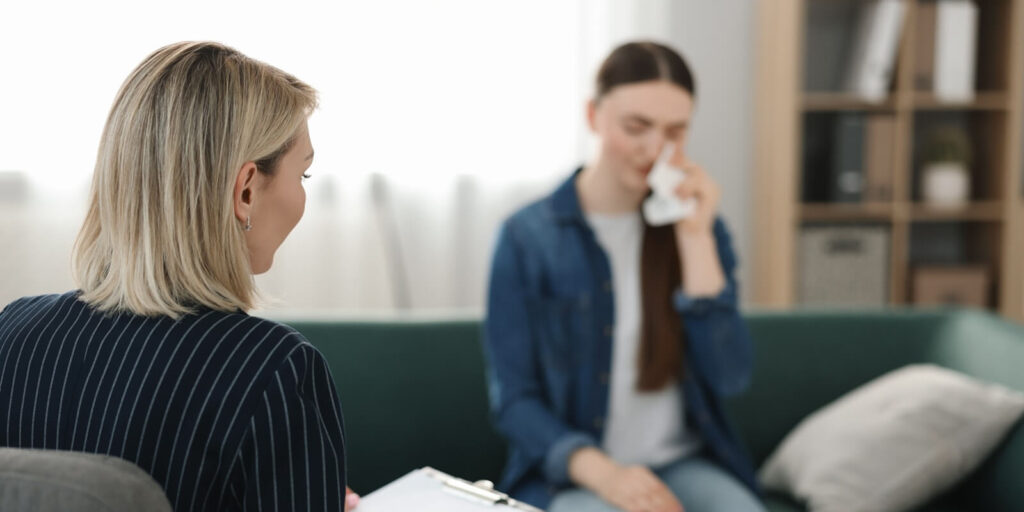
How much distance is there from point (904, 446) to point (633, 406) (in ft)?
1.74

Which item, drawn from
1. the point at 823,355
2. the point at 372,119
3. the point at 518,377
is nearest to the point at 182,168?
the point at 518,377

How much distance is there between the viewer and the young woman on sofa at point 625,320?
1.51m

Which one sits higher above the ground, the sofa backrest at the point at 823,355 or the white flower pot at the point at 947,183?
the white flower pot at the point at 947,183

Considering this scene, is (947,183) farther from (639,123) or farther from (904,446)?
(639,123)

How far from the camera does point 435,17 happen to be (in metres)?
3.04

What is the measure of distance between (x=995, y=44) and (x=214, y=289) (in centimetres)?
301

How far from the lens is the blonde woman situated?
736 millimetres

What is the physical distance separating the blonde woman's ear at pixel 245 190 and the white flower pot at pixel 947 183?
8.98 ft

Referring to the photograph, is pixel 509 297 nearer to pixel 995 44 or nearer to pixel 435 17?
pixel 435 17

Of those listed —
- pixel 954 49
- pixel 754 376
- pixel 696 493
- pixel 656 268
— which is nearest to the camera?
pixel 696 493

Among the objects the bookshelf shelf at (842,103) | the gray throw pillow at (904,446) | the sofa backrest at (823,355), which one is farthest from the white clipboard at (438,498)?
the bookshelf shelf at (842,103)

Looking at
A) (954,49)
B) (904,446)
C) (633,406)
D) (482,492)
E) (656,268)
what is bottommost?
(904,446)

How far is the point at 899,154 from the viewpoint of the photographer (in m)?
2.96

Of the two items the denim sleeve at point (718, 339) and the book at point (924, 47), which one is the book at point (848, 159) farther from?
the denim sleeve at point (718, 339)
